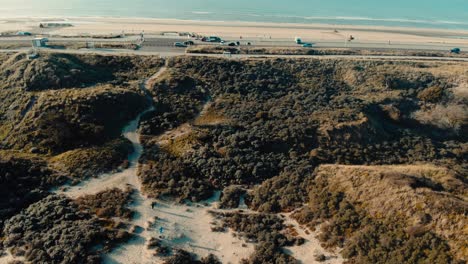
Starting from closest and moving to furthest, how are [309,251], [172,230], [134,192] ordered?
[309,251], [172,230], [134,192]

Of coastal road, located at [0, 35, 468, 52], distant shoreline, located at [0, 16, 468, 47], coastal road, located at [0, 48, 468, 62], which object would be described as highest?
distant shoreline, located at [0, 16, 468, 47]

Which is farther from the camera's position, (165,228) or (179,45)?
(179,45)

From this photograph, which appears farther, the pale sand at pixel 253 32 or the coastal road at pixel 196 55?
the pale sand at pixel 253 32

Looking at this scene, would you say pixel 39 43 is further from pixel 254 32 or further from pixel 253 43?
pixel 254 32

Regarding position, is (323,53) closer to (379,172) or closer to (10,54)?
(379,172)

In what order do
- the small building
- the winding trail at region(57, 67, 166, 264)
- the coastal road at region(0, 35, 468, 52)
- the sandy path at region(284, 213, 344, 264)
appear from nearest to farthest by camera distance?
1. the winding trail at region(57, 67, 166, 264)
2. the sandy path at region(284, 213, 344, 264)
3. the small building
4. the coastal road at region(0, 35, 468, 52)

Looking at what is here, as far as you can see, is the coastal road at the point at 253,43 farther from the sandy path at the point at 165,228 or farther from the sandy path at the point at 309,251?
the sandy path at the point at 309,251

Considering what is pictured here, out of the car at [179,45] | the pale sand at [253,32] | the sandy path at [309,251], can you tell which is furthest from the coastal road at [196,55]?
the sandy path at [309,251]

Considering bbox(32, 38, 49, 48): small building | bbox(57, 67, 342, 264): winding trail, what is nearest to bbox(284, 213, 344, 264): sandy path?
bbox(57, 67, 342, 264): winding trail

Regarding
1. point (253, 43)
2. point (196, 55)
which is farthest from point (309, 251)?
point (253, 43)

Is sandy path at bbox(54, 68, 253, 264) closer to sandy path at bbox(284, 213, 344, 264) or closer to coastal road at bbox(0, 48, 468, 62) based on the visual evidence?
sandy path at bbox(284, 213, 344, 264)

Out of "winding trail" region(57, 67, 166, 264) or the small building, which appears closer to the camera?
"winding trail" region(57, 67, 166, 264)
